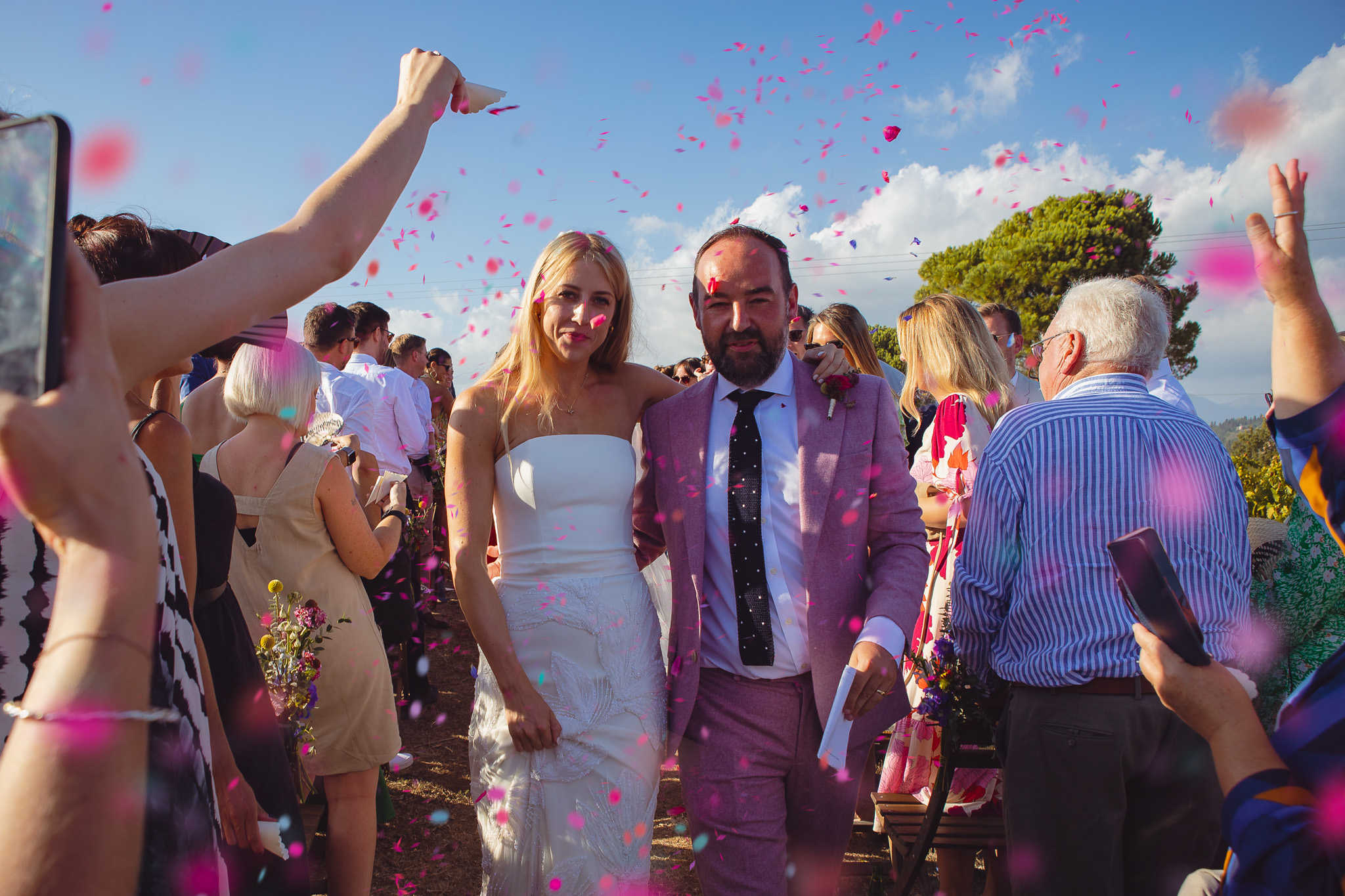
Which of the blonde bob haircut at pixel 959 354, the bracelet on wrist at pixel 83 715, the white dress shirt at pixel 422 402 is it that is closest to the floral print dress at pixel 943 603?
the blonde bob haircut at pixel 959 354

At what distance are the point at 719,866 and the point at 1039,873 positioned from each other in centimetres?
95

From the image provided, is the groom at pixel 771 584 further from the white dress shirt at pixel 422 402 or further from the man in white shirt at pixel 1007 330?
the white dress shirt at pixel 422 402

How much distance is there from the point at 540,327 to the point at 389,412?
14.2 feet

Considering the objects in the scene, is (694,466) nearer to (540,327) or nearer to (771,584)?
(771,584)

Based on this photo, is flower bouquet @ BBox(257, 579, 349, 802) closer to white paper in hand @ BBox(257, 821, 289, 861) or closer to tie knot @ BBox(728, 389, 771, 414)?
white paper in hand @ BBox(257, 821, 289, 861)

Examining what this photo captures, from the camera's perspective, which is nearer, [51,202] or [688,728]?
[51,202]

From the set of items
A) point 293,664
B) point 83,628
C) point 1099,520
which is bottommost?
point 293,664

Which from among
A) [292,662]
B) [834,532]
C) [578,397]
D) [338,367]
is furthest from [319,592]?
[338,367]

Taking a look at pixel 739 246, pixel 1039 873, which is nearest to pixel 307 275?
pixel 739 246

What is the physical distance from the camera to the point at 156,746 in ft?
2.86

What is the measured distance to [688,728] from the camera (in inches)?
98.5

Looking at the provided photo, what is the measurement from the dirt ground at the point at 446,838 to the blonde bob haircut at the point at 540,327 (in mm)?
2493

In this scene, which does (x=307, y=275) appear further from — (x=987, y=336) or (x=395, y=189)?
(x=987, y=336)

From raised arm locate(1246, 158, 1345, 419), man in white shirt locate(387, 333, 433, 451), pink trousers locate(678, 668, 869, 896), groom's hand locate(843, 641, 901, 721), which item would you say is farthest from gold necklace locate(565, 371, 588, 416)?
man in white shirt locate(387, 333, 433, 451)
